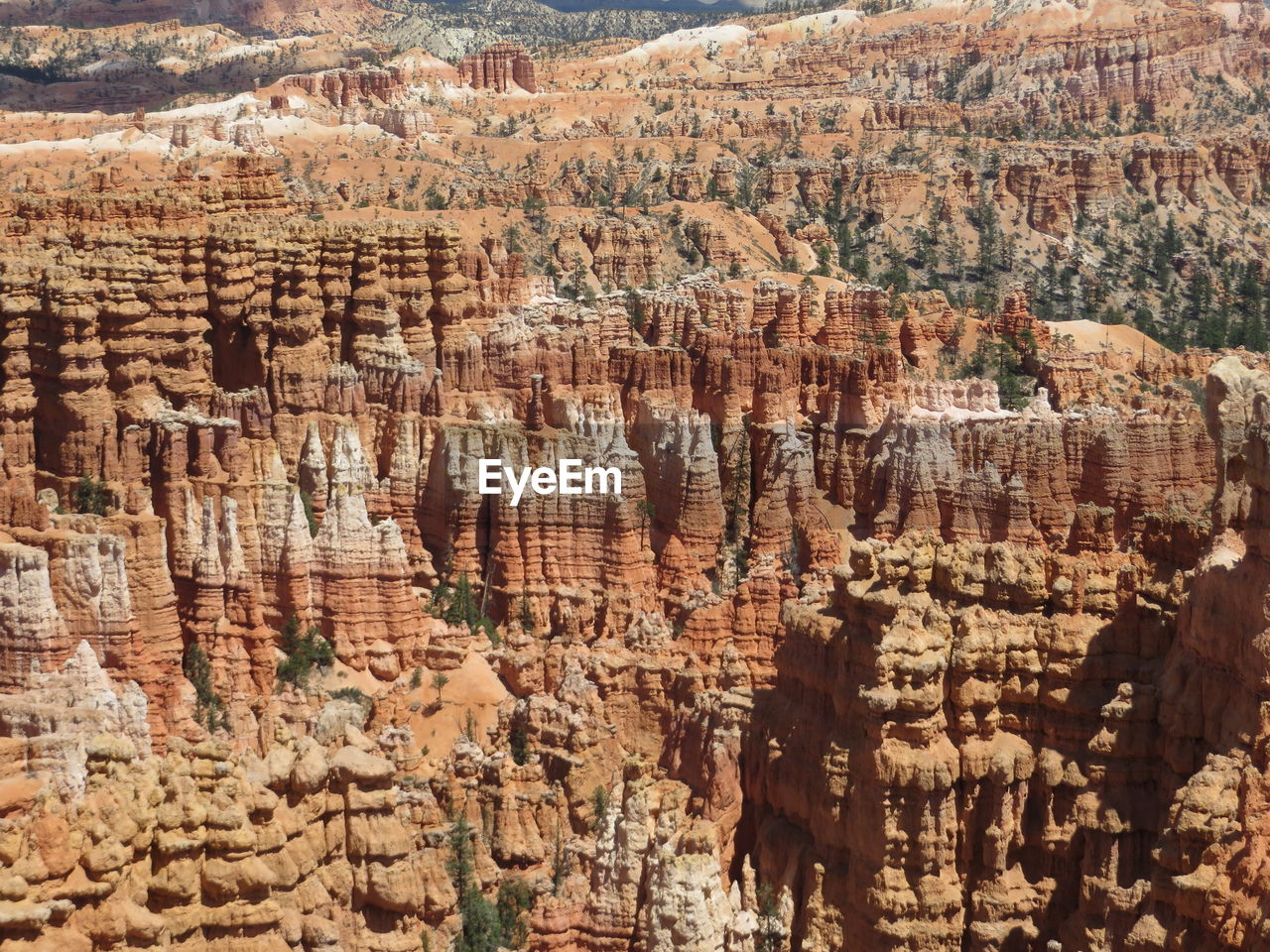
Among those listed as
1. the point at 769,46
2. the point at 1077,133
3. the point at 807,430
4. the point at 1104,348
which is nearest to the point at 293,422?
the point at 807,430

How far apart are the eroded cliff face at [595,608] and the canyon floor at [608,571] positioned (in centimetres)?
11

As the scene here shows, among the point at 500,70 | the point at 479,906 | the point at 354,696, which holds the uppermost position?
the point at 500,70

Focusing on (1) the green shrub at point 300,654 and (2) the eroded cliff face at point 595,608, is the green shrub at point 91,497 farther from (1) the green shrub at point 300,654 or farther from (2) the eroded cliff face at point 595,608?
(1) the green shrub at point 300,654

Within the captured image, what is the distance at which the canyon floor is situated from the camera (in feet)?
110

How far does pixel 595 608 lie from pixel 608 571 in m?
1.22

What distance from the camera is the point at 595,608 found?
5912cm

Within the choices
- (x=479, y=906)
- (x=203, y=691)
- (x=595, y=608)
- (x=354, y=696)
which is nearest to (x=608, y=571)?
(x=595, y=608)

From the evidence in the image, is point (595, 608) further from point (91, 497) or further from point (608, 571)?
point (91, 497)

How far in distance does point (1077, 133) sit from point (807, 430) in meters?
89.9

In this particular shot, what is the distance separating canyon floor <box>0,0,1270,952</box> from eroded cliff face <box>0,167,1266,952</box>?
106 mm

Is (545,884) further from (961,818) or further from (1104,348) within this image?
(1104,348)

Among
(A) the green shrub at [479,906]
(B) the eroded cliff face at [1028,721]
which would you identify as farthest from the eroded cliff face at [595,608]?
(A) the green shrub at [479,906]

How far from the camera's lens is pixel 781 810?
136ft

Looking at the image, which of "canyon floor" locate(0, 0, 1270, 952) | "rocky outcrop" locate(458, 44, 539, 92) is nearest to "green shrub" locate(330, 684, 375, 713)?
"canyon floor" locate(0, 0, 1270, 952)
